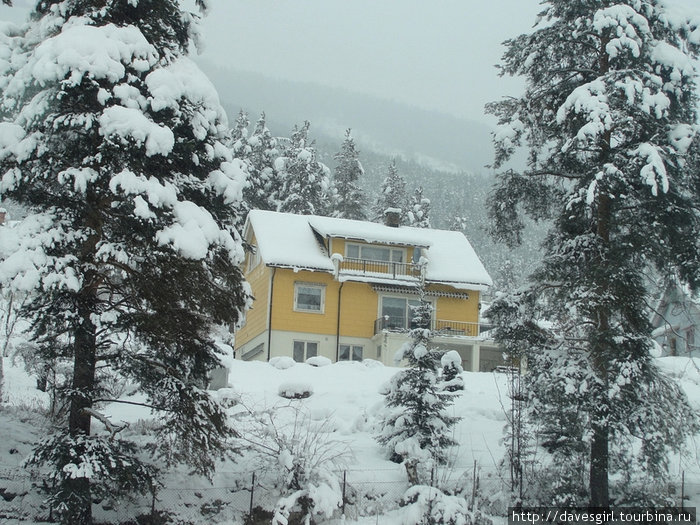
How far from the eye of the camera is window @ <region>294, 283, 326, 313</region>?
31.3 meters

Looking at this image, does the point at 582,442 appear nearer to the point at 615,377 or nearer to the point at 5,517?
the point at 615,377

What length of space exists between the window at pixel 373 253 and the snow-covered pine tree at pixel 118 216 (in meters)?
21.5

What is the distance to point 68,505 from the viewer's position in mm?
9312

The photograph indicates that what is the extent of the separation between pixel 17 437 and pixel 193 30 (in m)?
7.91

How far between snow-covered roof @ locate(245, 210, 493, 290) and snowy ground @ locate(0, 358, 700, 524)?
29.6 ft

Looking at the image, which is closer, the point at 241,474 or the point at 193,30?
the point at 193,30

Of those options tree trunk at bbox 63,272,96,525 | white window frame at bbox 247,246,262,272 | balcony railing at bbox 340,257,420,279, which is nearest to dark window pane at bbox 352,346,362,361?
balcony railing at bbox 340,257,420,279

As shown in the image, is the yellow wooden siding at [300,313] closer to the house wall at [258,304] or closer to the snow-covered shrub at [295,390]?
the house wall at [258,304]

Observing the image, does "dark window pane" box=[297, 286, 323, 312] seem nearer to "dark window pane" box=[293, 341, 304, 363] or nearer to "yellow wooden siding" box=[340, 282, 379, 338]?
"yellow wooden siding" box=[340, 282, 379, 338]

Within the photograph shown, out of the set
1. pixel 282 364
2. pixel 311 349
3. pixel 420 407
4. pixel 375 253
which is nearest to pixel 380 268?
pixel 375 253

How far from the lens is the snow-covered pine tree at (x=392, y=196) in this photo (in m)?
50.5

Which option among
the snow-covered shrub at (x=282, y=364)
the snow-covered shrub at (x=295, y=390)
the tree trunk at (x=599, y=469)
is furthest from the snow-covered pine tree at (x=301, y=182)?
the tree trunk at (x=599, y=469)

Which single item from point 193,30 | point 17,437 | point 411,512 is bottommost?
point 411,512

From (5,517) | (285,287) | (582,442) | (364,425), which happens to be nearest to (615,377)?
A: (582,442)
